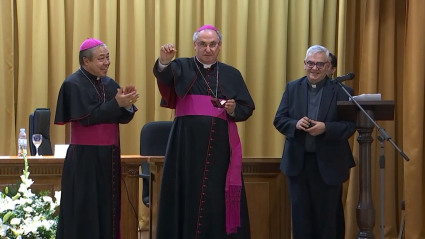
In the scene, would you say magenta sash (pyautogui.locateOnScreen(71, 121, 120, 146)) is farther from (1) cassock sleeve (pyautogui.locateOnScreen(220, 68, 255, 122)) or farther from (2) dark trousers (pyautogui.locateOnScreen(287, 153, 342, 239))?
(2) dark trousers (pyautogui.locateOnScreen(287, 153, 342, 239))

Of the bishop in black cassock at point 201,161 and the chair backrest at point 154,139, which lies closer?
the bishop in black cassock at point 201,161

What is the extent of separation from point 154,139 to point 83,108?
2106 millimetres

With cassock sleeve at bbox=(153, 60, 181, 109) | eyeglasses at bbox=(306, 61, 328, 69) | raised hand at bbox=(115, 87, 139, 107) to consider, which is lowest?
raised hand at bbox=(115, 87, 139, 107)

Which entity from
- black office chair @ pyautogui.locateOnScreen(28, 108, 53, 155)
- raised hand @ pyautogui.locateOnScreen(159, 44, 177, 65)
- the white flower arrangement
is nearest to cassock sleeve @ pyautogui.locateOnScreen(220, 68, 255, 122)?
raised hand @ pyautogui.locateOnScreen(159, 44, 177, 65)

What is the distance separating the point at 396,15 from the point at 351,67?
778 millimetres

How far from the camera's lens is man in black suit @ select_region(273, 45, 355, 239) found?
13.7 feet

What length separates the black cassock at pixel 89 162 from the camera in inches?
149

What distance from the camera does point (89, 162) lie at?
381 centimetres

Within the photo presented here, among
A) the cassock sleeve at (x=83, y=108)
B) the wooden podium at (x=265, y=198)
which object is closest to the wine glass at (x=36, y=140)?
the wooden podium at (x=265, y=198)

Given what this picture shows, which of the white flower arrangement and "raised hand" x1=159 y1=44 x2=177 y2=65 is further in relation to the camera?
the white flower arrangement

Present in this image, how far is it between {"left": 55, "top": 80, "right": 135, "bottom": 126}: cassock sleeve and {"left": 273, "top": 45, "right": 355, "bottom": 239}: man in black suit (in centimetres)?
129

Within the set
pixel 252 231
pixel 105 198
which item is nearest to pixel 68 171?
pixel 105 198

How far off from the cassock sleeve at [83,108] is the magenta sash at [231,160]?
1.45ft

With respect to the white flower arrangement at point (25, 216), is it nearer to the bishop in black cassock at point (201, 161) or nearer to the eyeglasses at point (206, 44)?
the bishop in black cassock at point (201, 161)
